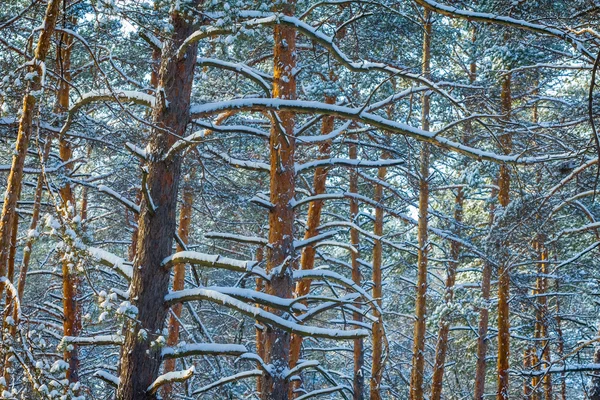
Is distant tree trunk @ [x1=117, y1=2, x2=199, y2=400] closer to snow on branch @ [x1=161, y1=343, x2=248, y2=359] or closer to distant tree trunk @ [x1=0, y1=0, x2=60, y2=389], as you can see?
snow on branch @ [x1=161, y1=343, x2=248, y2=359]

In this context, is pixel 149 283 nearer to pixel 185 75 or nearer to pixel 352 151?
pixel 185 75

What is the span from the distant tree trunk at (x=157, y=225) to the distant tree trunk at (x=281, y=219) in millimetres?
1761

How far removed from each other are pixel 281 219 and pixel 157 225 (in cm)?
271

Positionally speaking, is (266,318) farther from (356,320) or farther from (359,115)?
(356,320)

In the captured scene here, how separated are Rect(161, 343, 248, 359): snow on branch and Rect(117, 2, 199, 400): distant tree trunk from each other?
4.5 inches

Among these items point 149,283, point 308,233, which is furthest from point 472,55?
point 149,283

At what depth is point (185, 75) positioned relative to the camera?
5.09m

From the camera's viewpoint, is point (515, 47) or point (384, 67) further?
point (515, 47)

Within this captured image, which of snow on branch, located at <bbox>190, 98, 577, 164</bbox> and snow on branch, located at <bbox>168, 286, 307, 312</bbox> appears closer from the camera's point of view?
snow on branch, located at <bbox>190, 98, 577, 164</bbox>

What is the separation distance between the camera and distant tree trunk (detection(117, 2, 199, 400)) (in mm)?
4715

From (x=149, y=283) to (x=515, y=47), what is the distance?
7.02 m

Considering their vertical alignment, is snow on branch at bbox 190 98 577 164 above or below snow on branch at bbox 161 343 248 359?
above

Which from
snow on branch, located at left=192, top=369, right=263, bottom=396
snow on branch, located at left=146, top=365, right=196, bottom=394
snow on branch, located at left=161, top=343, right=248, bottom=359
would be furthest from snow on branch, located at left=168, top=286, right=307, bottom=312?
snow on branch, located at left=192, top=369, right=263, bottom=396

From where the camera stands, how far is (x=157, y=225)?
4.90m
